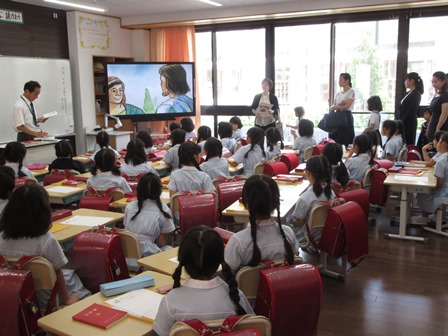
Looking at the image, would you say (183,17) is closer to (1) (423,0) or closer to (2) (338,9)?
(2) (338,9)

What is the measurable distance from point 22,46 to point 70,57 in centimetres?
103

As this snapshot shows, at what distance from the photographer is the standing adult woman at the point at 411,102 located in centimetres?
649

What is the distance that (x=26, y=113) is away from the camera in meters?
6.65

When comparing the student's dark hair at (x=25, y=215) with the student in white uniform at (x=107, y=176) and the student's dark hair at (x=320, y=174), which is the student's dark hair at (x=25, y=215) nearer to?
the student in white uniform at (x=107, y=176)

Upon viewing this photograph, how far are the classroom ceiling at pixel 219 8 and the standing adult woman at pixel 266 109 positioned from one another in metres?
1.49

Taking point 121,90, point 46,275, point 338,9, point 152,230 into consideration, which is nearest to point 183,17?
point 121,90

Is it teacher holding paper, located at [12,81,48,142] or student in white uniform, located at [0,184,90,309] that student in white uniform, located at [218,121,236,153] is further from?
student in white uniform, located at [0,184,90,309]

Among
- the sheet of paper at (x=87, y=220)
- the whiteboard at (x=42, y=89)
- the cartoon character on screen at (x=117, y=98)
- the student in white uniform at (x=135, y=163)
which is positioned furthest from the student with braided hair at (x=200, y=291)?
the cartoon character on screen at (x=117, y=98)

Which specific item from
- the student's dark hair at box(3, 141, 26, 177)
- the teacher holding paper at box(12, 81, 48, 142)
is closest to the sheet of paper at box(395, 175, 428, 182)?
the student's dark hair at box(3, 141, 26, 177)

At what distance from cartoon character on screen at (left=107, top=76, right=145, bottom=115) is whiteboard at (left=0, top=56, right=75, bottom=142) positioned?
749 mm

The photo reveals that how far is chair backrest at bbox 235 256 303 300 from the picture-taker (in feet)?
7.09

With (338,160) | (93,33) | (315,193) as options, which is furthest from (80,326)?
(93,33)

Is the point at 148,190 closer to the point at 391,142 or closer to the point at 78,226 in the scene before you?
the point at 78,226

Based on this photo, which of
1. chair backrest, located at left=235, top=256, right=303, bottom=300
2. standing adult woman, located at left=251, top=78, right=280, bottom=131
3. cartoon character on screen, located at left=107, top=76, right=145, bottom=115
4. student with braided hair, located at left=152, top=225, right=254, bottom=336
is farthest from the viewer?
cartoon character on screen, located at left=107, top=76, right=145, bottom=115
